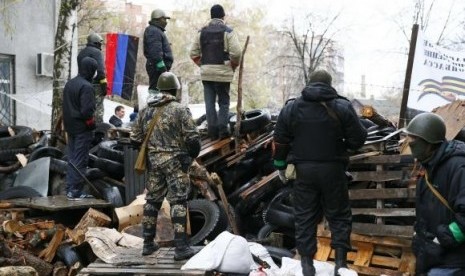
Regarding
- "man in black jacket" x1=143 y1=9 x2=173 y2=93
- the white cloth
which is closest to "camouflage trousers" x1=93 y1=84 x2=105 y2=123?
"man in black jacket" x1=143 y1=9 x2=173 y2=93

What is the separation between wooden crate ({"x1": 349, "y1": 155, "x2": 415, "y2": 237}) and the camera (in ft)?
21.5

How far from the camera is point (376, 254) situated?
657cm

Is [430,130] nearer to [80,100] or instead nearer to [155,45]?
[80,100]

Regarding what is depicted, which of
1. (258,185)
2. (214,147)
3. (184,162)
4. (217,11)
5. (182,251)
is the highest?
(217,11)

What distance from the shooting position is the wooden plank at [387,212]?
6.51 meters

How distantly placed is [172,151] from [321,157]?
1766 millimetres

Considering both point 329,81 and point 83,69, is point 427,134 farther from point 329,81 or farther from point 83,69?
point 83,69

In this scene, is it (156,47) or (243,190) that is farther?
(156,47)

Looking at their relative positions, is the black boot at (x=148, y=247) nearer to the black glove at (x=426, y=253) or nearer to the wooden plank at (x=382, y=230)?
the wooden plank at (x=382, y=230)

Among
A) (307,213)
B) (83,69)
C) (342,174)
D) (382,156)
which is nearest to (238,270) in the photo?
(307,213)

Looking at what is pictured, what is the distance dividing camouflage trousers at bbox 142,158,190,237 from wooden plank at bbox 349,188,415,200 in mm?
1940

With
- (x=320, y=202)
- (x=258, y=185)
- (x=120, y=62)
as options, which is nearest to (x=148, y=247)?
(x=258, y=185)

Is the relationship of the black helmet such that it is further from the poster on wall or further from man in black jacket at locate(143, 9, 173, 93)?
the poster on wall

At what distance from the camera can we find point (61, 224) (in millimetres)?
8648
